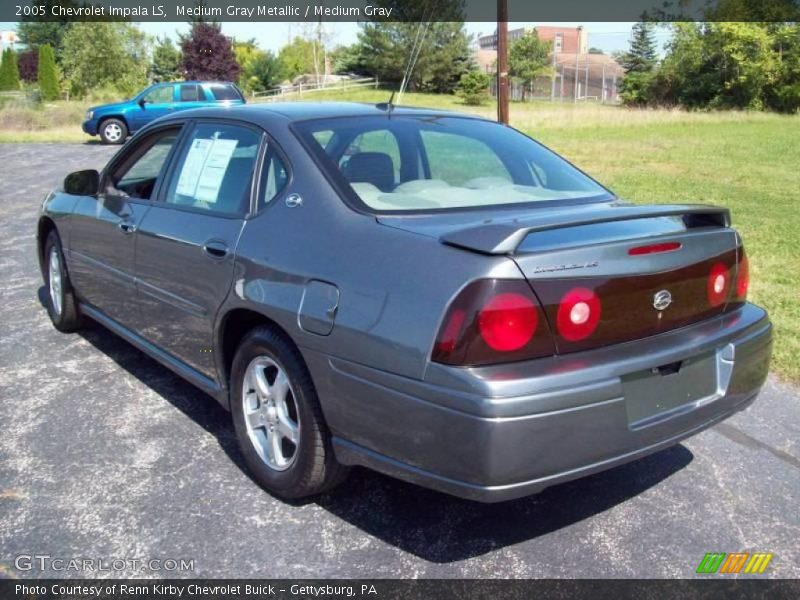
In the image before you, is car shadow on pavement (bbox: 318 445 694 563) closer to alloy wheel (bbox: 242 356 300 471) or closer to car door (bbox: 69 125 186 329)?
alloy wheel (bbox: 242 356 300 471)

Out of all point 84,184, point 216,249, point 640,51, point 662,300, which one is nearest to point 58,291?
point 84,184

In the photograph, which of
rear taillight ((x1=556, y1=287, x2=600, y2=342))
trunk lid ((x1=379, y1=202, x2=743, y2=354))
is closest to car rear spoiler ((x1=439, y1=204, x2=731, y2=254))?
trunk lid ((x1=379, y1=202, x2=743, y2=354))

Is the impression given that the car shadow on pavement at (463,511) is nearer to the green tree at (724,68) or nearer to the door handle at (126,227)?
the door handle at (126,227)

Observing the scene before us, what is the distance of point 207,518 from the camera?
9.34ft

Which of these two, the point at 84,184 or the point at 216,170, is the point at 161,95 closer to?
the point at 84,184

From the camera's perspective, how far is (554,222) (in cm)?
249

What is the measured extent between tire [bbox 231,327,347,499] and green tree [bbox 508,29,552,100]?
66085 millimetres

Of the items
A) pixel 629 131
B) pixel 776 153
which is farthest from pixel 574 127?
pixel 776 153

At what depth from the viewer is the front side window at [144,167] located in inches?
156

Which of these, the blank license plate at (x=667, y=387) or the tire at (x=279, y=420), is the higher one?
the blank license plate at (x=667, y=387)

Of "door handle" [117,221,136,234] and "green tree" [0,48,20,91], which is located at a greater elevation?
"green tree" [0,48,20,91]

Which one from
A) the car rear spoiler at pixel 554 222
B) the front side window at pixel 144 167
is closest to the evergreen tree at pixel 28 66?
the front side window at pixel 144 167

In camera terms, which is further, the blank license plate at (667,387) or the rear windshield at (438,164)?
the rear windshield at (438,164)

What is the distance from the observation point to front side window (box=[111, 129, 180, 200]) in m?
3.96
